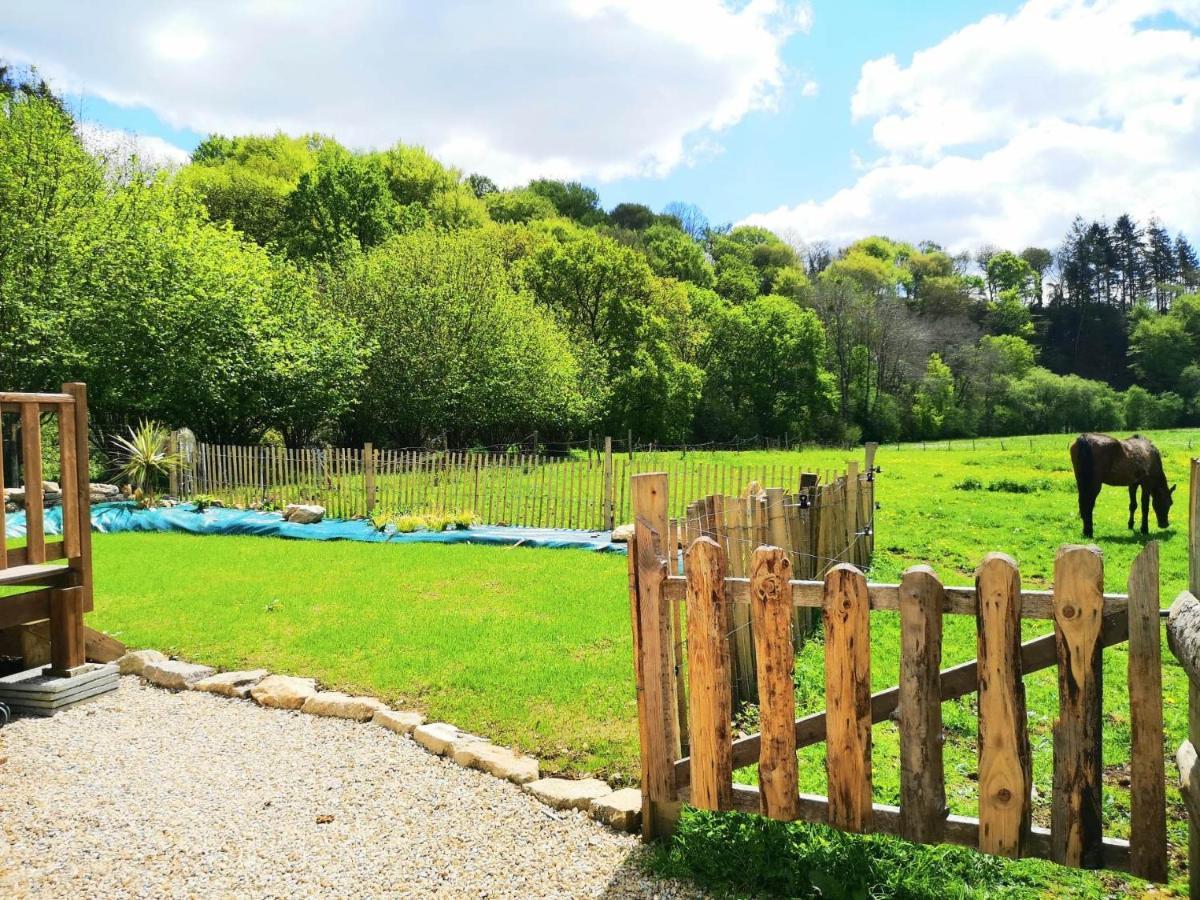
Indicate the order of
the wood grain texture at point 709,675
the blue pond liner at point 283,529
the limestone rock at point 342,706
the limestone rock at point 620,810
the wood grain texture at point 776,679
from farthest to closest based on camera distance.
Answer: the blue pond liner at point 283,529
the limestone rock at point 342,706
the limestone rock at point 620,810
the wood grain texture at point 709,675
the wood grain texture at point 776,679

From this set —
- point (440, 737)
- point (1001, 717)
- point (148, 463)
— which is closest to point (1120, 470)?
point (1001, 717)

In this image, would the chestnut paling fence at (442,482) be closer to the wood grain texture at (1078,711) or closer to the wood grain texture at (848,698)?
the wood grain texture at (848,698)

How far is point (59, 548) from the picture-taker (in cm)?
575

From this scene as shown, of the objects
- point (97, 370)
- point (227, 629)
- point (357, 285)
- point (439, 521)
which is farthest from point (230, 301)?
point (227, 629)

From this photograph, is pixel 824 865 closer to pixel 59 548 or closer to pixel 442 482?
pixel 59 548

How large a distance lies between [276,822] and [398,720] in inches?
46.4

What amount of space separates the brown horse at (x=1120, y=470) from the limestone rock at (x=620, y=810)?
457 inches

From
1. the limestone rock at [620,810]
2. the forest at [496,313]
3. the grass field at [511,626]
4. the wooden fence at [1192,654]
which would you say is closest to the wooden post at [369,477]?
the grass field at [511,626]

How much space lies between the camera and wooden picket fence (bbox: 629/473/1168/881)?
103 inches

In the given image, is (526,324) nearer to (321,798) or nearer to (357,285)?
(357,285)

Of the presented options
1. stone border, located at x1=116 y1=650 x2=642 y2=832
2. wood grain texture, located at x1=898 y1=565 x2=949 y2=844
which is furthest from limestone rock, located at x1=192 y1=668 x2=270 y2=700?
wood grain texture, located at x1=898 y1=565 x2=949 y2=844

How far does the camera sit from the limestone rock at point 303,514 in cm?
1426

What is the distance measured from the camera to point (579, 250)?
4147cm

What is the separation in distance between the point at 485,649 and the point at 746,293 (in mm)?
62410
